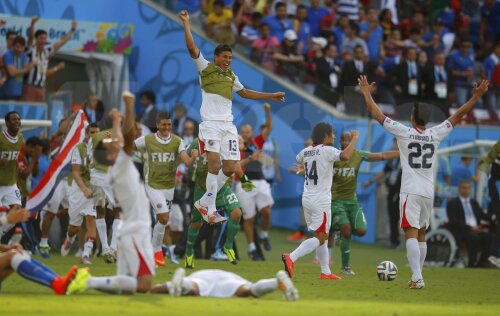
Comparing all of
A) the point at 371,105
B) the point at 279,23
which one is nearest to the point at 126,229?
the point at 371,105

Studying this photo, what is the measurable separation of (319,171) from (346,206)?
221 centimetres

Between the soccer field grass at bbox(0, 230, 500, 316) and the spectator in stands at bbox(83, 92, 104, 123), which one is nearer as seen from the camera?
the soccer field grass at bbox(0, 230, 500, 316)

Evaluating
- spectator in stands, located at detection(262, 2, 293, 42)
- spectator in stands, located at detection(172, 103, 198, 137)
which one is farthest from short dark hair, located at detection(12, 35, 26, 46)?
spectator in stands, located at detection(262, 2, 293, 42)

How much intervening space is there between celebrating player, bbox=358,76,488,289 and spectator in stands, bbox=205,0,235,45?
37.9ft

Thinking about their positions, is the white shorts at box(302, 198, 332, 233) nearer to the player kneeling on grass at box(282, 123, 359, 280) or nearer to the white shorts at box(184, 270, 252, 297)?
the player kneeling on grass at box(282, 123, 359, 280)

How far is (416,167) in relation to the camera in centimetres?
1617

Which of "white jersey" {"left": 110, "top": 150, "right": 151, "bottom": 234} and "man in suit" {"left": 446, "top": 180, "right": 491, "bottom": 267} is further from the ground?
"white jersey" {"left": 110, "top": 150, "right": 151, "bottom": 234}

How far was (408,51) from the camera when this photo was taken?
1094 inches

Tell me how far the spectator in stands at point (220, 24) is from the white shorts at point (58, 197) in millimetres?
6803

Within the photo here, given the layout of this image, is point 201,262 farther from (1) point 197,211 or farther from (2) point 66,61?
(2) point 66,61

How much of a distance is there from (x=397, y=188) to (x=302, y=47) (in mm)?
4422

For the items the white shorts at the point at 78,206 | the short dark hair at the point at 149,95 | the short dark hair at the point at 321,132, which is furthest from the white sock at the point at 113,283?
the short dark hair at the point at 149,95

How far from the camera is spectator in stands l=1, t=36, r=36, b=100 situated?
955 inches

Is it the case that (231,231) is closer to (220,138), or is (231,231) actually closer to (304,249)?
(220,138)
